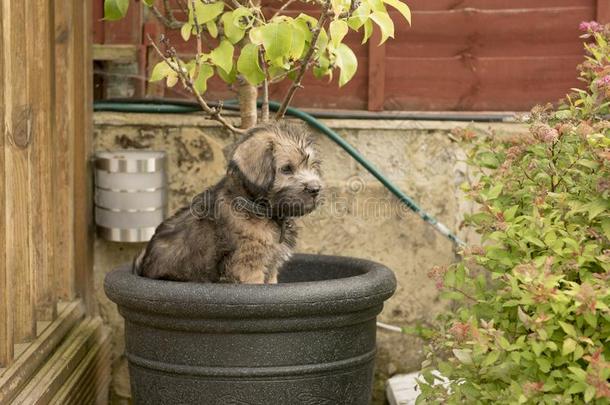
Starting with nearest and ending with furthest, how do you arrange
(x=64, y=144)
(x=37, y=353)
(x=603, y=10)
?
(x=37, y=353)
(x=64, y=144)
(x=603, y=10)

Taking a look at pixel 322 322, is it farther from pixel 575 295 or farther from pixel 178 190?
pixel 178 190

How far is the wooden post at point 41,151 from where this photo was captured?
346 centimetres

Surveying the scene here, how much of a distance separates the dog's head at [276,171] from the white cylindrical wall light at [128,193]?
99cm

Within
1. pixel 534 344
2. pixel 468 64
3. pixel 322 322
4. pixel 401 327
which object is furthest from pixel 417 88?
pixel 534 344

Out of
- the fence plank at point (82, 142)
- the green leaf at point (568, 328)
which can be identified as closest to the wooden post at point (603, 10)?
the fence plank at point (82, 142)

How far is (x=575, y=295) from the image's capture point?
7.32ft

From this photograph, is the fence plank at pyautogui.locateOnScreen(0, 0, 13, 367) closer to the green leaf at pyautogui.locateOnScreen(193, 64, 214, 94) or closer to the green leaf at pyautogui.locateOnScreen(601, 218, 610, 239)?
the green leaf at pyautogui.locateOnScreen(193, 64, 214, 94)

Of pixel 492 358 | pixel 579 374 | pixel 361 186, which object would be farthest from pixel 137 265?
pixel 579 374

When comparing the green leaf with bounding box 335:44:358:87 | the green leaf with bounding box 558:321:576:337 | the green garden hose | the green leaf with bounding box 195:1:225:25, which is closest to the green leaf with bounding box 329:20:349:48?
the green leaf with bounding box 335:44:358:87

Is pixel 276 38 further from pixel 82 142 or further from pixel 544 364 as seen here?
pixel 82 142

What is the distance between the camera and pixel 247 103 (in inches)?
149

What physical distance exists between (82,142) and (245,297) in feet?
5.37

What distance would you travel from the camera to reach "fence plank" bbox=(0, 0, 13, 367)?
9.71 feet

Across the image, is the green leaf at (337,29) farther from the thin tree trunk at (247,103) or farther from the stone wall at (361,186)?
the stone wall at (361,186)
